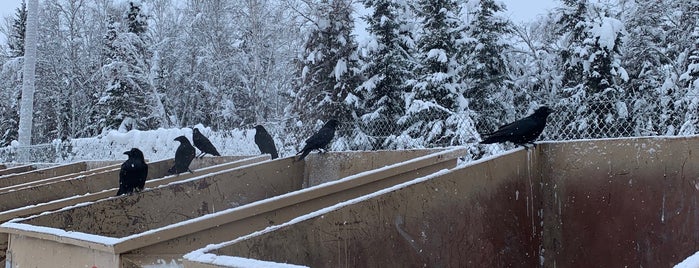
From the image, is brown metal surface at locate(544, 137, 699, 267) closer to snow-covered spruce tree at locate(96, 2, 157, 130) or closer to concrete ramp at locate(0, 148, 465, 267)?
concrete ramp at locate(0, 148, 465, 267)

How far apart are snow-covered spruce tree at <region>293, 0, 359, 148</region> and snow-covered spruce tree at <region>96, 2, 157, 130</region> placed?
39.6ft

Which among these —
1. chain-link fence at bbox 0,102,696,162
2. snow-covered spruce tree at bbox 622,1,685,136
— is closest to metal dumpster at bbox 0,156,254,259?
chain-link fence at bbox 0,102,696,162

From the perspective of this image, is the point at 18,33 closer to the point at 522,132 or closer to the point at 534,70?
the point at 534,70

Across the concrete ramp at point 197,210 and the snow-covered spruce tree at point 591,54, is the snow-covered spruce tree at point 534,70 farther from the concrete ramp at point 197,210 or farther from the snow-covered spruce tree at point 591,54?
the concrete ramp at point 197,210

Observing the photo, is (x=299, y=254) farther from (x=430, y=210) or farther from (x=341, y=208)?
(x=430, y=210)

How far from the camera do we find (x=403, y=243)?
3.13 m

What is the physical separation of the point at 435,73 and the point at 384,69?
57.9 inches

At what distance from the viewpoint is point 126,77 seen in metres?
26.2

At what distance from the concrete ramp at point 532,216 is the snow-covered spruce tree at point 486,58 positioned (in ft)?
39.7

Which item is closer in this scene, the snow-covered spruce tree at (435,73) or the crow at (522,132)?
the crow at (522,132)

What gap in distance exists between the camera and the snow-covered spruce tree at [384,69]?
52.0 ft

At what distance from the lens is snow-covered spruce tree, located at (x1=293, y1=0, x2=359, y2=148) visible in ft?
53.4

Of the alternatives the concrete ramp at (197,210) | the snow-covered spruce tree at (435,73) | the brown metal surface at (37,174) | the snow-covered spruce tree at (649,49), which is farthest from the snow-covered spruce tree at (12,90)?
the concrete ramp at (197,210)

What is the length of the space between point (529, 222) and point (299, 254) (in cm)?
205
